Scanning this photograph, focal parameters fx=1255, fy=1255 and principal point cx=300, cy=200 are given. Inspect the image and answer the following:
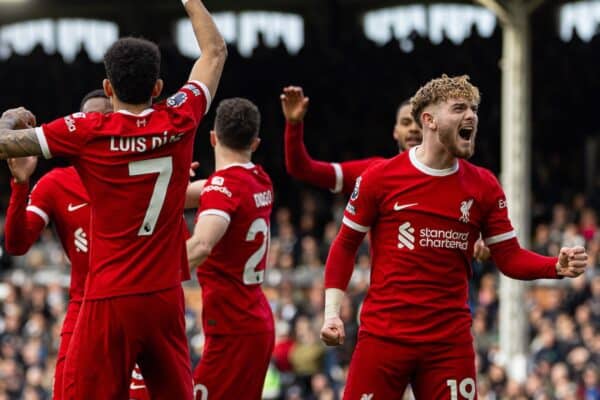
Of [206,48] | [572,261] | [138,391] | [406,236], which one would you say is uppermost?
[206,48]

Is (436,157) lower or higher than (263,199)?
higher

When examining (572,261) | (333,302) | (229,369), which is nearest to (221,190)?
(229,369)

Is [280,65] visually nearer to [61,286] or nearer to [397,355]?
[61,286]

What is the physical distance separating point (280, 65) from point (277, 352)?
8.96 meters

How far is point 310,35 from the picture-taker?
30406 millimetres

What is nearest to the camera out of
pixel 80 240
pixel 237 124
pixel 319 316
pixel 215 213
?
pixel 80 240

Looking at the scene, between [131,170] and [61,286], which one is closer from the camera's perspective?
[131,170]

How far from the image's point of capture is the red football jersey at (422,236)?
5648 millimetres

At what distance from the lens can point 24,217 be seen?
580 centimetres

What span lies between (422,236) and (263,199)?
1.33 m

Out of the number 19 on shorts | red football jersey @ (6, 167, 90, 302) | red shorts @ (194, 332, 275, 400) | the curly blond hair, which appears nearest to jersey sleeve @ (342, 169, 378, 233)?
the curly blond hair

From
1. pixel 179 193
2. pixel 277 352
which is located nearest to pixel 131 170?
pixel 179 193

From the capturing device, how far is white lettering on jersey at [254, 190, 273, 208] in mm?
6676

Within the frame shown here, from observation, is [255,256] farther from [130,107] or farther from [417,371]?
[130,107]
